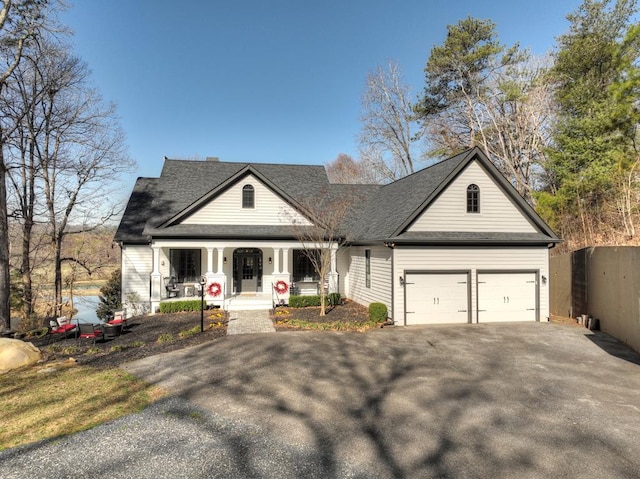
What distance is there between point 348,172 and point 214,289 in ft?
103

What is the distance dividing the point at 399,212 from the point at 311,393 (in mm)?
10004

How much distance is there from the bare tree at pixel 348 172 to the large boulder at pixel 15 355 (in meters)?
33.1

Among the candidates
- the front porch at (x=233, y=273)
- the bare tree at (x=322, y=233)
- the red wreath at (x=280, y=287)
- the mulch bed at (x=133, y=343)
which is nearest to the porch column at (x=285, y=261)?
the front porch at (x=233, y=273)

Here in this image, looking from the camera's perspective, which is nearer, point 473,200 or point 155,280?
point 473,200

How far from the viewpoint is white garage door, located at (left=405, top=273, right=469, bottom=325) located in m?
14.0

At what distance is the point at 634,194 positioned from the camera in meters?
16.4

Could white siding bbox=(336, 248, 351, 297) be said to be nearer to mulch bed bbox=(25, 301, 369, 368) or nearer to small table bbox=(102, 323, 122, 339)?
mulch bed bbox=(25, 301, 369, 368)

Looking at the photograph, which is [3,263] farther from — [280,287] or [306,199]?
[306,199]

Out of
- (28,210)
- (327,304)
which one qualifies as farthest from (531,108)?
(28,210)

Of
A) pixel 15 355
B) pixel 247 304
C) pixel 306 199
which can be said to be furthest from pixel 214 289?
pixel 15 355

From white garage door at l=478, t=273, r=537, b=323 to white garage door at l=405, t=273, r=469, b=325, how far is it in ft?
2.40

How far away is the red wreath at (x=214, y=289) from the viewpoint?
53.9ft

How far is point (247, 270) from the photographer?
63.8 feet

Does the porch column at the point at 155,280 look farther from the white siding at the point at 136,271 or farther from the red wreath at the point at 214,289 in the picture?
the red wreath at the point at 214,289
